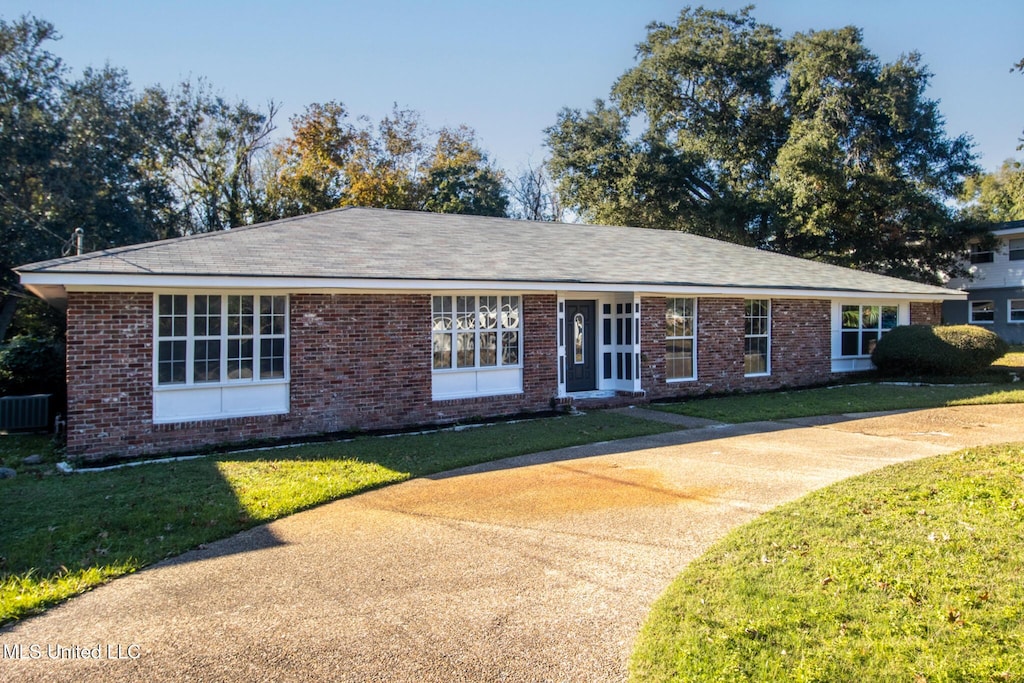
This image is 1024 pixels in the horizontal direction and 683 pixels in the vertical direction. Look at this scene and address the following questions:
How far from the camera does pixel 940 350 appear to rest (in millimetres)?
18203

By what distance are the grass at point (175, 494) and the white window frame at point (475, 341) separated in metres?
1.41

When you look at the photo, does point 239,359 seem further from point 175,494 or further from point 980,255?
point 980,255

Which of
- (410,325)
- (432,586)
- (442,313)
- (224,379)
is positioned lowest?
(432,586)

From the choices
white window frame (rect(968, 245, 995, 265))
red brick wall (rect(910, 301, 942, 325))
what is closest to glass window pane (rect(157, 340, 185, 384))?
red brick wall (rect(910, 301, 942, 325))

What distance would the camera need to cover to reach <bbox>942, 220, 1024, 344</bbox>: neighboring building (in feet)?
101

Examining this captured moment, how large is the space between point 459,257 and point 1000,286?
2868 centimetres

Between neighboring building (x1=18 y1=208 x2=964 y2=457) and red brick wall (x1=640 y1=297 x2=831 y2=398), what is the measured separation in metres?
0.05

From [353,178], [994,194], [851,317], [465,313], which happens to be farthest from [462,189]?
[994,194]

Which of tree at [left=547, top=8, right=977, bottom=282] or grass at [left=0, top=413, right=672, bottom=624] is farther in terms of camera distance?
tree at [left=547, top=8, right=977, bottom=282]

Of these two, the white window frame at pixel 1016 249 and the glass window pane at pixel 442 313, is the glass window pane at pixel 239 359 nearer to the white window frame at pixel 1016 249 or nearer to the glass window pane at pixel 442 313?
the glass window pane at pixel 442 313

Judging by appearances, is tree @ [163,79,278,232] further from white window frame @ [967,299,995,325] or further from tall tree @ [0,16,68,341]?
white window frame @ [967,299,995,325]

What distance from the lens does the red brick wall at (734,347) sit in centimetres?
1588

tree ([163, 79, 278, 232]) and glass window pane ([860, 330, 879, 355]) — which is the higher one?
tree ([163, 79, 278, 232])

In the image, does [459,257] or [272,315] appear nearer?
[272,315]
